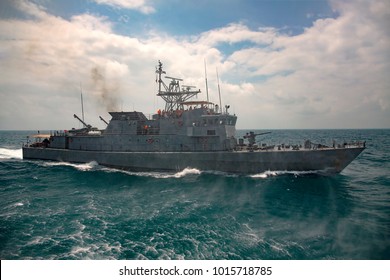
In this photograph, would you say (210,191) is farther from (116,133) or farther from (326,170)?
(116,133)

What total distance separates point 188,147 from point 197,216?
11.3 metres

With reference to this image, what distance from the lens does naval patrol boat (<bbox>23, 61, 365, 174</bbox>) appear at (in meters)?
21.1

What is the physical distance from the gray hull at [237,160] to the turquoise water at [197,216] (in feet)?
2.85

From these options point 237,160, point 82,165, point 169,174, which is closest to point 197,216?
point 237,160

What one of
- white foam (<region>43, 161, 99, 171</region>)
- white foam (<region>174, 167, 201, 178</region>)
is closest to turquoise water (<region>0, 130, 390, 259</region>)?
white foam (<region>174, 167, 201, 178</region>)

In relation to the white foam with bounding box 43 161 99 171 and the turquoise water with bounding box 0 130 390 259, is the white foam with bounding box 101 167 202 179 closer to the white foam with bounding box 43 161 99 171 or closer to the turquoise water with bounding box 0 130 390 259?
the turquoise water with bounding box 0 130 390 259

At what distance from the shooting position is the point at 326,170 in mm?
20938

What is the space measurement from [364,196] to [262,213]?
8.63 meters

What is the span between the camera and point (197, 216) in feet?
44.1

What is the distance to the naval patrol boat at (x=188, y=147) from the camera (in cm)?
2106

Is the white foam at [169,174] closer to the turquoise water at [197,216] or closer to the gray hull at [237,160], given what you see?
the gray hull at [237,160]

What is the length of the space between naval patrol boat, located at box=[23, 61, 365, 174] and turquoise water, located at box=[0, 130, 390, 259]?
52.1 inches
